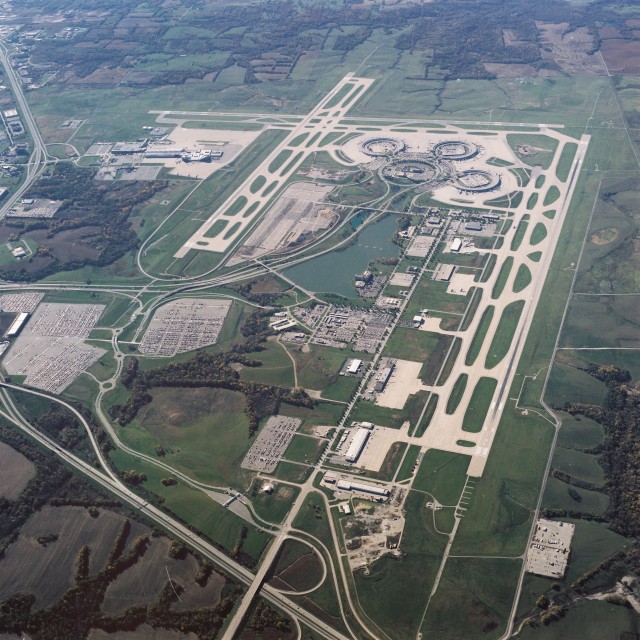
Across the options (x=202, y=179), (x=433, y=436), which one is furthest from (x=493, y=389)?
(x=202, y=179)

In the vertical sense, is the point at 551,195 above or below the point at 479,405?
below

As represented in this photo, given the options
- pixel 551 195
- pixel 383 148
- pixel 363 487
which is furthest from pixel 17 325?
pixel 551 195

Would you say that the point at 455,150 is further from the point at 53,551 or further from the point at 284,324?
the point at 53,551

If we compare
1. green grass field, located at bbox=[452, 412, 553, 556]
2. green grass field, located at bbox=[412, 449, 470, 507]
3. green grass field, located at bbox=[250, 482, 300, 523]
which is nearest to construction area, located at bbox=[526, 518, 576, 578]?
green grass field, located at bbox=[452, 412, 553, 556]

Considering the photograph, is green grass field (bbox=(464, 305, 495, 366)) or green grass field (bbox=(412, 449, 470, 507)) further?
green grass field (bbox=(464, 305, 495, 366))

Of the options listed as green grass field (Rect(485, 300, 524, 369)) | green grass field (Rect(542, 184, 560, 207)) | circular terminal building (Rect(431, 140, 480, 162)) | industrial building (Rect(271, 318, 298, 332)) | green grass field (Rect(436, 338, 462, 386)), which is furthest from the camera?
circular terminal building (Rect(431, 140, 480, 162))

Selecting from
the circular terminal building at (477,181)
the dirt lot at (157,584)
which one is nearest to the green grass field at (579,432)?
the dirt lot at (157,584)

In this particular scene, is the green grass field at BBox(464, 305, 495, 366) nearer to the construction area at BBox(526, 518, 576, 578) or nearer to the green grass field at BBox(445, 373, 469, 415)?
the green grass field at BBox(445, 373, 469, 415)
